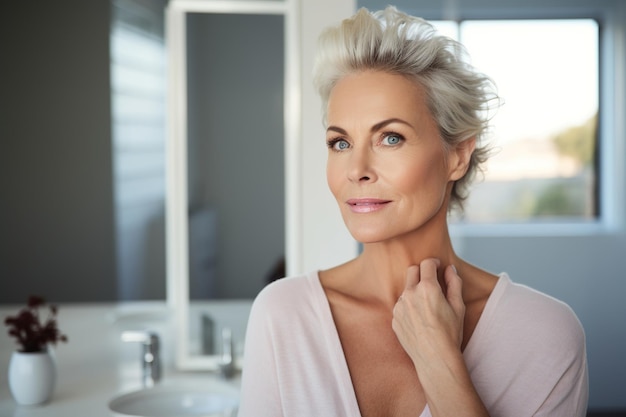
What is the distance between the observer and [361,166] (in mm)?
1171

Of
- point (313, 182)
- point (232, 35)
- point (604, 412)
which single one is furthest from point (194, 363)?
point (604, 412)

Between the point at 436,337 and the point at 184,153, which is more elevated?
the point at 184,153

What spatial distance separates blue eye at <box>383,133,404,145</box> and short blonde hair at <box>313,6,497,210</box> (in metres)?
0.08

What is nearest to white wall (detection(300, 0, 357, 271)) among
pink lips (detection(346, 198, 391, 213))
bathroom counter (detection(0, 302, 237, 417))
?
bathroom counter (detection(0, 302, 237, 417))

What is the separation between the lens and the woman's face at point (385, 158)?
46.2 inches

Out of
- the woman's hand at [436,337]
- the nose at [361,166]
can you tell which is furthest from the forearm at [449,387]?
the nose at [361,166]

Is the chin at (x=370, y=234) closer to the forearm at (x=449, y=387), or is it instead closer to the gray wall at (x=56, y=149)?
the forearm at (x=449, y=387)

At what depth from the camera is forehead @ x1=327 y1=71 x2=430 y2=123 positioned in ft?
3.90

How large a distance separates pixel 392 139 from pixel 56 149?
1271mm

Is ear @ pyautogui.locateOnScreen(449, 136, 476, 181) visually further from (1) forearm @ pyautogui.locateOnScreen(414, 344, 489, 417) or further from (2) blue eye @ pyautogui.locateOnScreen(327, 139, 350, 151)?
(1) forearm @ pyautogui.locateOnScreen(414, 344, 489, 417)

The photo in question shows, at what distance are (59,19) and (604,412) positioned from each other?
2063mm

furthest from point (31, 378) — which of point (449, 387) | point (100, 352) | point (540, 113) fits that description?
point (540, 113)

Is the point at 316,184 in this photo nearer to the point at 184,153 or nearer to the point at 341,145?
the point at 184,153

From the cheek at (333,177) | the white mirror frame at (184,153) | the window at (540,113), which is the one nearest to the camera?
the cheek at (333,177)
